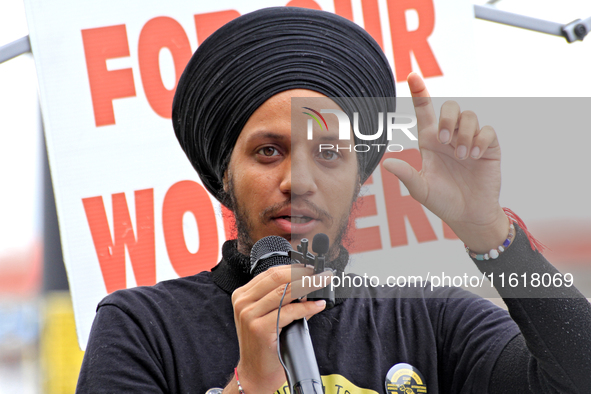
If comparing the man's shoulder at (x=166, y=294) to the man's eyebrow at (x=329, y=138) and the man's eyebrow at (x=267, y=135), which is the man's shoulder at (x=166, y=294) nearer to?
the man's eyebrow at (x=267, y=135)

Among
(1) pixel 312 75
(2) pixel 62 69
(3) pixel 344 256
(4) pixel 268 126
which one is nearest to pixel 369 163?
(3) pixel 344 256

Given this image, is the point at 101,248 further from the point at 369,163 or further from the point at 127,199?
the point at 369,163

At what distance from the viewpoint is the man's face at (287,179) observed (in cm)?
126

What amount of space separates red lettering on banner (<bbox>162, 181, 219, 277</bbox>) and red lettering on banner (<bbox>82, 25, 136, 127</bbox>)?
45 centimetres

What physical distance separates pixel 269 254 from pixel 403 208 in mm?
339

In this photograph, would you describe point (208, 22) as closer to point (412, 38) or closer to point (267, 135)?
point (412, 38)

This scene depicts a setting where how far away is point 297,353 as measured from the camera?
95 cm

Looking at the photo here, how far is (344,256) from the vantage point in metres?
1.29

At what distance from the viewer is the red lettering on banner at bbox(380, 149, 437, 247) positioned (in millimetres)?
1212

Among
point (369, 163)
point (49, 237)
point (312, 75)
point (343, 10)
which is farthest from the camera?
point (49, 237)

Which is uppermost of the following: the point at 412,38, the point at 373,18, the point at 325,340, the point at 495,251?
the point at 373,18

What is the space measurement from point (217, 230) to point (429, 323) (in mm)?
1193

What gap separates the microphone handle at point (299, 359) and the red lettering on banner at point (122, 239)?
1552 millimetres

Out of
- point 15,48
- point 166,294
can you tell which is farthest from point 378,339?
point 15,48
